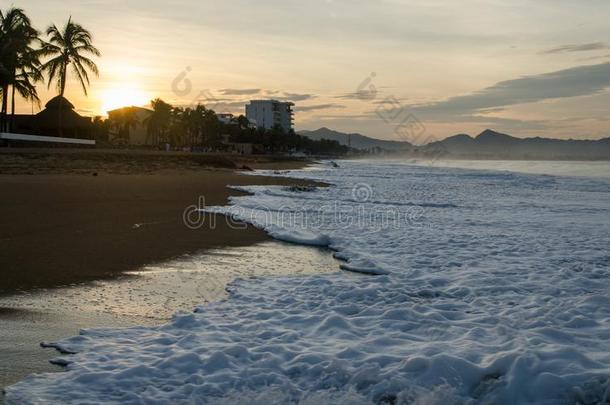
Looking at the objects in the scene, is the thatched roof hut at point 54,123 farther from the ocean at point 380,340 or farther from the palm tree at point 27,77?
the ocean at point 380,340

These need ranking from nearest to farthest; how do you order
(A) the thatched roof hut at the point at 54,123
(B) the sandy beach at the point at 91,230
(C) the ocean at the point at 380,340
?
1. (C) the ocean at the point at 380,340
2. (B) the sandy beach at the point at 91,230
3. (A) the thatched roof hut at the point at 54,123

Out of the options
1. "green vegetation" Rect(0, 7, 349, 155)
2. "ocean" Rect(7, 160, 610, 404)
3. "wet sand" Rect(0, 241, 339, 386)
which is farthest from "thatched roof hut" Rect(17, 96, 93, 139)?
"ocean" Rect(7, 160, 610, 404)

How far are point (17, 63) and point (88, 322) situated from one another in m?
36.2

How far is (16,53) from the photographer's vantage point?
1366 inches

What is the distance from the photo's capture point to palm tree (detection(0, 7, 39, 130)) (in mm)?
33781

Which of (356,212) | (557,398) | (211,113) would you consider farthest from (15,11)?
(211,113)

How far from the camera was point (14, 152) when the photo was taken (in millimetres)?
26531

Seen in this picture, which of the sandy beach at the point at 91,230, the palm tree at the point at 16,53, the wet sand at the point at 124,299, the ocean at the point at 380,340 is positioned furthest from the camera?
the palm tree at the point at 16,53

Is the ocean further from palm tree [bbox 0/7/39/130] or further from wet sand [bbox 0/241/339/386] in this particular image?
palm tree [bbox 0/7/39/130]

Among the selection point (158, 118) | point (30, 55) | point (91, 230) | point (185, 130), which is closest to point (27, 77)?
point (30, 55)

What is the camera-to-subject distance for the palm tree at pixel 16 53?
33.8 m

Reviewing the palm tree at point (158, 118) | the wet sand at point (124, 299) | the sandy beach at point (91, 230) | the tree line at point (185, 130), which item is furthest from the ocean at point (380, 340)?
the palm tree at point (158, 118)

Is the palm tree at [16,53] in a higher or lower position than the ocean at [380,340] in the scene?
higher

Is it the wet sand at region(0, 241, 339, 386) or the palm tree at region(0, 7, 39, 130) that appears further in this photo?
the palm tree at region(0, 7, 39, 130)
